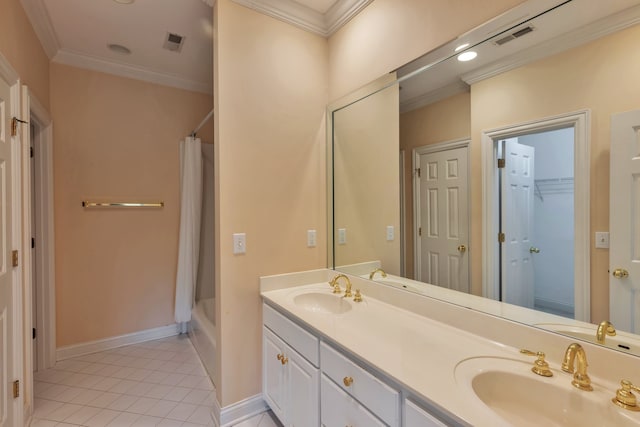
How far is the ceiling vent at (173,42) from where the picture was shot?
7.51ft

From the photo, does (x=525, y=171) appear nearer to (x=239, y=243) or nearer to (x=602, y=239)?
(x=602, y=239)

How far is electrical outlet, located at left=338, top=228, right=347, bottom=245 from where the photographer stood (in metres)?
2.05

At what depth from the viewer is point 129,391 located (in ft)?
6.90

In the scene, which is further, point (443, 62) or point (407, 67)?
point (407, 67)

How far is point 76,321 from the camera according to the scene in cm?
261

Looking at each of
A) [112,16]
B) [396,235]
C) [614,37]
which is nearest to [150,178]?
Answer: [112,16]

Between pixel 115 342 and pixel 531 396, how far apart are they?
10.8 ft

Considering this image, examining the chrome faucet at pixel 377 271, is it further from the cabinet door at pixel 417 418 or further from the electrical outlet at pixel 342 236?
the cabinet door at pixel 417 418

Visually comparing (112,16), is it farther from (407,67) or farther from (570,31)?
(570,31)

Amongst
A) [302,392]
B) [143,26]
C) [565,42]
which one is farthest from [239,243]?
[143,26]

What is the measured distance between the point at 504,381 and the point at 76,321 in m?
3.29

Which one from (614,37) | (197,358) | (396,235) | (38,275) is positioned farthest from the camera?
(197,358)

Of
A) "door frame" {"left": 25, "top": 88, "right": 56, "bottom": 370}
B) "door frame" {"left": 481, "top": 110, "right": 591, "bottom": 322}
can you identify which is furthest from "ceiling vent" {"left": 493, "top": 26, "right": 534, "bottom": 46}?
"door frame" {"left": 25, "top": 88, "right": 56, "bottom": 370}

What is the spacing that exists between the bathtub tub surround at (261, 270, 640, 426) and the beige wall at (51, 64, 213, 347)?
192cm
